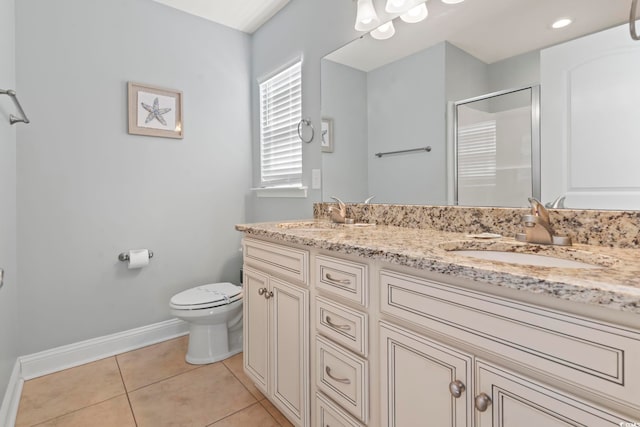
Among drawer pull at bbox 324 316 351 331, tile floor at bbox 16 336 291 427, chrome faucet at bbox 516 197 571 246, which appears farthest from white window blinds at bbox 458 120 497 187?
tile floor at bbox 16 336 291 427

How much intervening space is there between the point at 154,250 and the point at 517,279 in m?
2.35

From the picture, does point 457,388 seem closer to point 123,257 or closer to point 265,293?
point 265,293

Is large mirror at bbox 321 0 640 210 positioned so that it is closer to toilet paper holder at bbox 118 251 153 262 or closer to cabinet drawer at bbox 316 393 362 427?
cabinet drawer at bbox 316 393 362 427

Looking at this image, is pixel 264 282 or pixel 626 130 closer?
pixel 626 130

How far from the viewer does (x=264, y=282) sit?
149 centimetres

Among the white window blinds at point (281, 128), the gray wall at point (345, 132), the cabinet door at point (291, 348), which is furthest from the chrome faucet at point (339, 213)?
the cabinet door at point (291, 348)

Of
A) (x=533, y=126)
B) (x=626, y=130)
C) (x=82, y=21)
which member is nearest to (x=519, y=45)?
(x=533, y=126)

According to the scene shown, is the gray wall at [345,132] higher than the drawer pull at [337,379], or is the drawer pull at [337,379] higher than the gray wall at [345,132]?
the gray wall at [345,132]

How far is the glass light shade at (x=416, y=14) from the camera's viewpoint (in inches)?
57.3

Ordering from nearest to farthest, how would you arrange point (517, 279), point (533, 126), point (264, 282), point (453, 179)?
1. point (517, 279)
2. point (533, 126)
3. point (453, 179)
4. point (264, 282)

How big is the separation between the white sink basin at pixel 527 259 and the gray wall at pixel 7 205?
6.59ft

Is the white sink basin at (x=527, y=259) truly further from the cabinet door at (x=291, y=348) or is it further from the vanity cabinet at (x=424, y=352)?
the cabinet door at (x=291, y=348)

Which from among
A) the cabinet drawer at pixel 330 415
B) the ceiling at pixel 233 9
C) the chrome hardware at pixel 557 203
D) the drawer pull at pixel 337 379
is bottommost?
the cabinet drawer at pixel 330 415

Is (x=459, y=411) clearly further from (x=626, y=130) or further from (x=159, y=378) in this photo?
(x=159, y=378)
